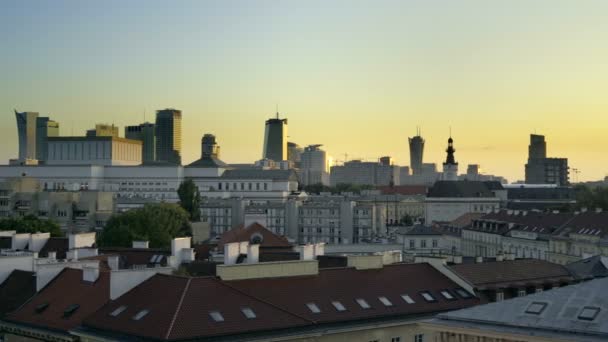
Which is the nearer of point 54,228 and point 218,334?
point 218,334

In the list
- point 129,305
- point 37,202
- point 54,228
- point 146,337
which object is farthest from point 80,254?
point 37,202

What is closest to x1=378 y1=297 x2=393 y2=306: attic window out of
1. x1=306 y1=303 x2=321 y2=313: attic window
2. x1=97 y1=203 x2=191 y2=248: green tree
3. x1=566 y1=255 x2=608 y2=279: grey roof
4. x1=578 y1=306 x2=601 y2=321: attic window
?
x1=306 y1=303 x2=321 y2=313: attic window

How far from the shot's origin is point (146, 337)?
3716cm

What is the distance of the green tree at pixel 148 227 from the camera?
97312mm

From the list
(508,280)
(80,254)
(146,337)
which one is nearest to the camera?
(146,337)

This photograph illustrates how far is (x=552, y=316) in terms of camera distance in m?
29.3

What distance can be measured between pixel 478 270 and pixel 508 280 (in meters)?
1.60

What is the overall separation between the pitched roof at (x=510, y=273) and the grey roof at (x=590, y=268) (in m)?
1.26

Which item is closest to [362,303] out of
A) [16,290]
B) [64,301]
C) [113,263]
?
[64,301]

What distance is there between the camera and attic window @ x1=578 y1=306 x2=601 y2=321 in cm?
2852

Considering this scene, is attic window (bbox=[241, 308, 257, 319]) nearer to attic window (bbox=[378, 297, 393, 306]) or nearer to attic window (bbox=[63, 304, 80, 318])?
attic window (bbox=[378, 297, 393, 306])

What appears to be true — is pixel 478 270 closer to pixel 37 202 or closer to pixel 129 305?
pixel 129 305

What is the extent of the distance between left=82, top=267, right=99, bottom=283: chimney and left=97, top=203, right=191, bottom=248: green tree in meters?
47.6

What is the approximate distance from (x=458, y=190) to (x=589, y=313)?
15829cm
